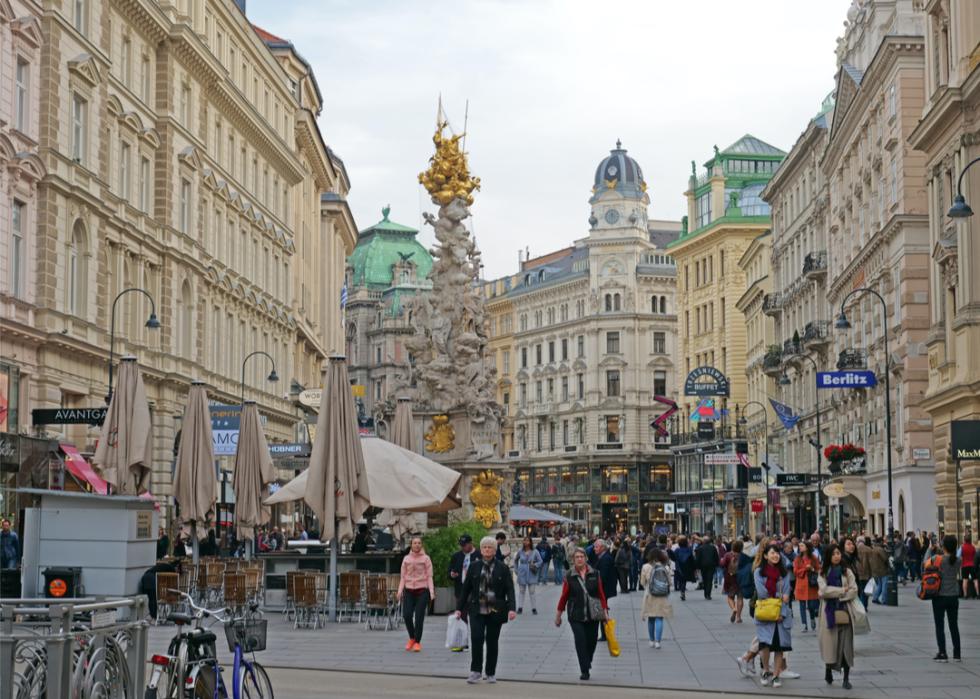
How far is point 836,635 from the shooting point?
18.1m

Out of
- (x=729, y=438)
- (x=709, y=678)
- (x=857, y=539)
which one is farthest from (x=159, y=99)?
(x=729, y=438)

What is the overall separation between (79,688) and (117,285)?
3481cm

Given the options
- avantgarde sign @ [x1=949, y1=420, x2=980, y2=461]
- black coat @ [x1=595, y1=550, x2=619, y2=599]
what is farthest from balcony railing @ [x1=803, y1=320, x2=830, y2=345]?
black coat @ [x1=595, y1=550, x2=619, y2=599]

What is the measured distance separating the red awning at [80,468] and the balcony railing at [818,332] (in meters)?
38.0

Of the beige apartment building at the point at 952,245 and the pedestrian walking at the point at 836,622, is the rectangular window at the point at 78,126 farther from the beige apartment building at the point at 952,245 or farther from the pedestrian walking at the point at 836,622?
the pedestrian walking at the point at 836,622

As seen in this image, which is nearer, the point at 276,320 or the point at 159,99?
the point at 159,99

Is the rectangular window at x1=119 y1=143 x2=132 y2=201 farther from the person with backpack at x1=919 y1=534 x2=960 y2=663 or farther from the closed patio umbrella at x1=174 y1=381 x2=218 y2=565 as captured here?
the person with backpack at x1=919 y1=534 x2=960 y2=663

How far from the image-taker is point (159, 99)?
5078 cm

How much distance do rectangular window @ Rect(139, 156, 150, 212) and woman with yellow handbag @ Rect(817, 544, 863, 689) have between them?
33477 millimetres

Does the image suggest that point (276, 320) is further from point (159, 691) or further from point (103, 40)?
point (159, 691)

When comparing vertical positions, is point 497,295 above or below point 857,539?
above

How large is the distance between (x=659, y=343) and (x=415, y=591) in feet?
366

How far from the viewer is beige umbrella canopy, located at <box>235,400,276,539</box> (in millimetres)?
31266

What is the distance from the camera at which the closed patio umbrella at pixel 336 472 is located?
26438 mm
